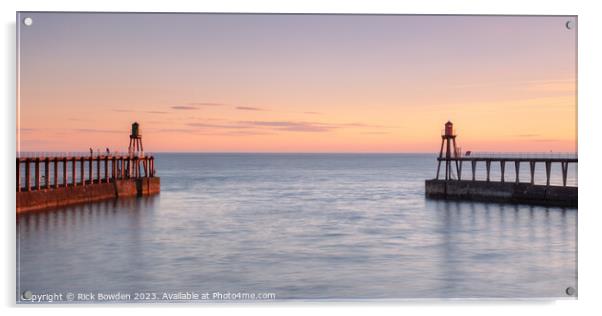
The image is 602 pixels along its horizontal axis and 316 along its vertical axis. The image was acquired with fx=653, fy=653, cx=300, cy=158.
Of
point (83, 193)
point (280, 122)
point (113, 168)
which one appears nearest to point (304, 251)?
point (280, 122)

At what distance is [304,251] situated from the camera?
13.3 m

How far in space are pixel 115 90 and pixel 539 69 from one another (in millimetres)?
7391

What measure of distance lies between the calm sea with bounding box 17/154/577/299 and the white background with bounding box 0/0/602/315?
0.35m

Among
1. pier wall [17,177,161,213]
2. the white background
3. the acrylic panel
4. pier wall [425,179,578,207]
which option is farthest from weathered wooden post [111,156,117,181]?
the white background

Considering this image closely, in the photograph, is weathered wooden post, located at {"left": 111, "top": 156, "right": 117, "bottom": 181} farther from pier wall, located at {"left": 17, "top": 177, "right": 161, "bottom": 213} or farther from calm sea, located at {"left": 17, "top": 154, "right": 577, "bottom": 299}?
calm sea, located at {"left": 17, "top": 154, "right": 577, "bottom": 299}

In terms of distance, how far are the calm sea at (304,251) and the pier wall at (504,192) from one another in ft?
1.85

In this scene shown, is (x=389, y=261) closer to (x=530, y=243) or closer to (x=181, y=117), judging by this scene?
(x=530, y=243)

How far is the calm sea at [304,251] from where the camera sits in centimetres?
1024

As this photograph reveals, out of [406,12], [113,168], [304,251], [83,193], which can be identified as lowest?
[304,251]

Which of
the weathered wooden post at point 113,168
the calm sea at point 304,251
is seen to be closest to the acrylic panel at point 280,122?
the calm sea at point 304,251

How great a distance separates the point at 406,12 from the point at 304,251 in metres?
6.44

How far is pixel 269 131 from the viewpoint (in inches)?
552

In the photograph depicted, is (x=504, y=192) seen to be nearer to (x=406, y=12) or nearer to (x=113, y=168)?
(x=113, y=168)
